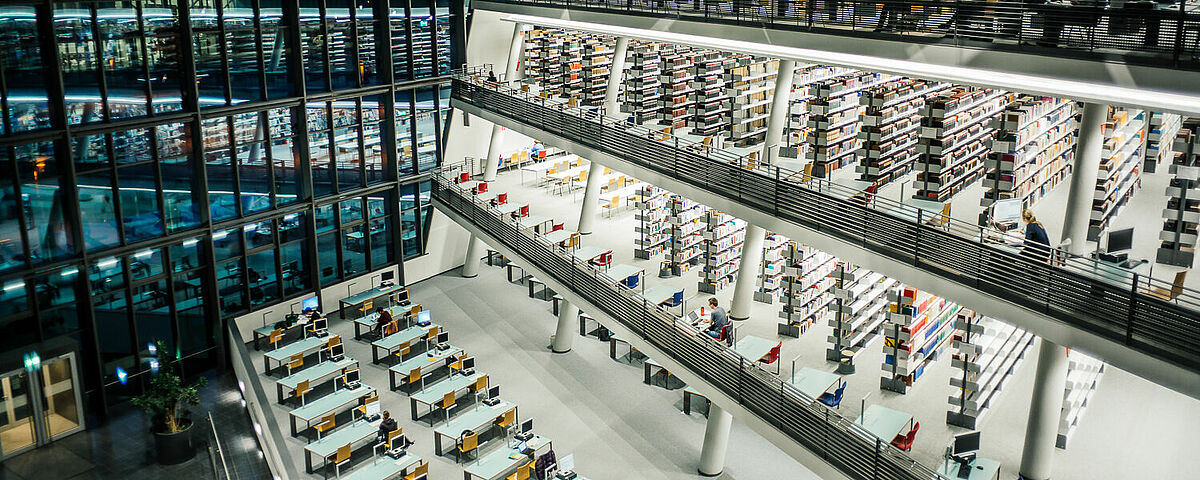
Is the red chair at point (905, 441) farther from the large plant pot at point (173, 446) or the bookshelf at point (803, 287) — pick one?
the large plant pot at point (173, 446)

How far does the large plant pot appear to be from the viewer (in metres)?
11.3

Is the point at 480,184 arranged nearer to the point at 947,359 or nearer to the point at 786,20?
the point at 786,20

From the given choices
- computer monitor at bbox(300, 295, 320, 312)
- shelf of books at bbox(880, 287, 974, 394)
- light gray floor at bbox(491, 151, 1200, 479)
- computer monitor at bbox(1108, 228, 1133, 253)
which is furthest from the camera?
computer monitor at bbox(300, 295, 320, 312)

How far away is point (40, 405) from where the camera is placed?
11.9 meters

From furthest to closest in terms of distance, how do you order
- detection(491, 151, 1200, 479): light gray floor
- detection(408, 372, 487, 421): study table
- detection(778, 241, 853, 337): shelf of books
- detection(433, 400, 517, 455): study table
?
detection(408, 372, 487, 421): study table < detection(433, 400, 517, 455): study table < detection(778, 241, 853, 337): shelf of books < detection(491, 151, 1200, 479): light gray floor

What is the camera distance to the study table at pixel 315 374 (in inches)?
494

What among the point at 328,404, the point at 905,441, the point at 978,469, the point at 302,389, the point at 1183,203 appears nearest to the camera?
the point at 978,469

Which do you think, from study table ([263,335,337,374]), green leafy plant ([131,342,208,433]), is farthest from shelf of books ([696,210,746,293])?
green leafy plant ([131,342,208,433])

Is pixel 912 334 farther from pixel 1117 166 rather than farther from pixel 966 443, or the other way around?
pixel 1117 166

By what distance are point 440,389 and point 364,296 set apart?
412 cm

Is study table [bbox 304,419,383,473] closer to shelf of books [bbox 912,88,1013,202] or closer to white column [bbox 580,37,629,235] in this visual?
white column [bbox 580,37,629,235]

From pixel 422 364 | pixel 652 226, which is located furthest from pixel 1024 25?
pixel 422 364

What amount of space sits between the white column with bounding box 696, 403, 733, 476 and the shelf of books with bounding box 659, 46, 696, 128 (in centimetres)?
467

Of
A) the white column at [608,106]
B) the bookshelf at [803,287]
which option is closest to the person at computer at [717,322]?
the bookshelf at [803,287]
